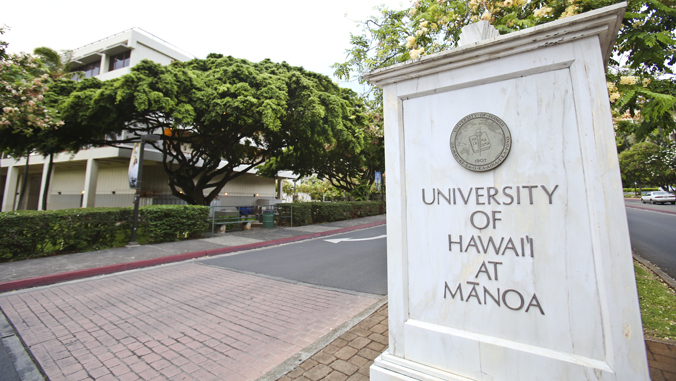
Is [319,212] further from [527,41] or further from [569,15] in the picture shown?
[527,41]

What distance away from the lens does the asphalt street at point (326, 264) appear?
5.90 meters

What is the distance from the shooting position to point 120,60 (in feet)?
70.1

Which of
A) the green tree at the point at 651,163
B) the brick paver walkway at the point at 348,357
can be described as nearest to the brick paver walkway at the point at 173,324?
the brick paver walkway at the point at 348,357

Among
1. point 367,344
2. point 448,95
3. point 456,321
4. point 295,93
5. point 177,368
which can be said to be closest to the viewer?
point 456,321

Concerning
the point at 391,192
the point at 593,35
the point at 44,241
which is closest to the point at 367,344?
the point at 391,192

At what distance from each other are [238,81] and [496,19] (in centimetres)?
1063

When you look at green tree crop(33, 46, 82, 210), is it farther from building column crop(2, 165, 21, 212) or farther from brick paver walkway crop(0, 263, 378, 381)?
building column crop(2, 165, 21, 212)

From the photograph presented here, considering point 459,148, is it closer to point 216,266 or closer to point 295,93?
point 216,266

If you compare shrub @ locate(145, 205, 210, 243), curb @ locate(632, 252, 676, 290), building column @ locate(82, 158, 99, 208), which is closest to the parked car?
curb @ locate(632, 252, 676, 290)

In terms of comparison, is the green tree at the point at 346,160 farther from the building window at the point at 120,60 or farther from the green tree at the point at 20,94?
the building window at the point at 120,60

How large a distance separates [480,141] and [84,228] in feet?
36.7

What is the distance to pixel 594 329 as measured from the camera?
1.68 metres

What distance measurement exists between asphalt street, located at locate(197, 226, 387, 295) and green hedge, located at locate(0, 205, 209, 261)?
3.36 metres

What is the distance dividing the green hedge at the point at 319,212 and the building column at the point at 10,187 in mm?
28534
